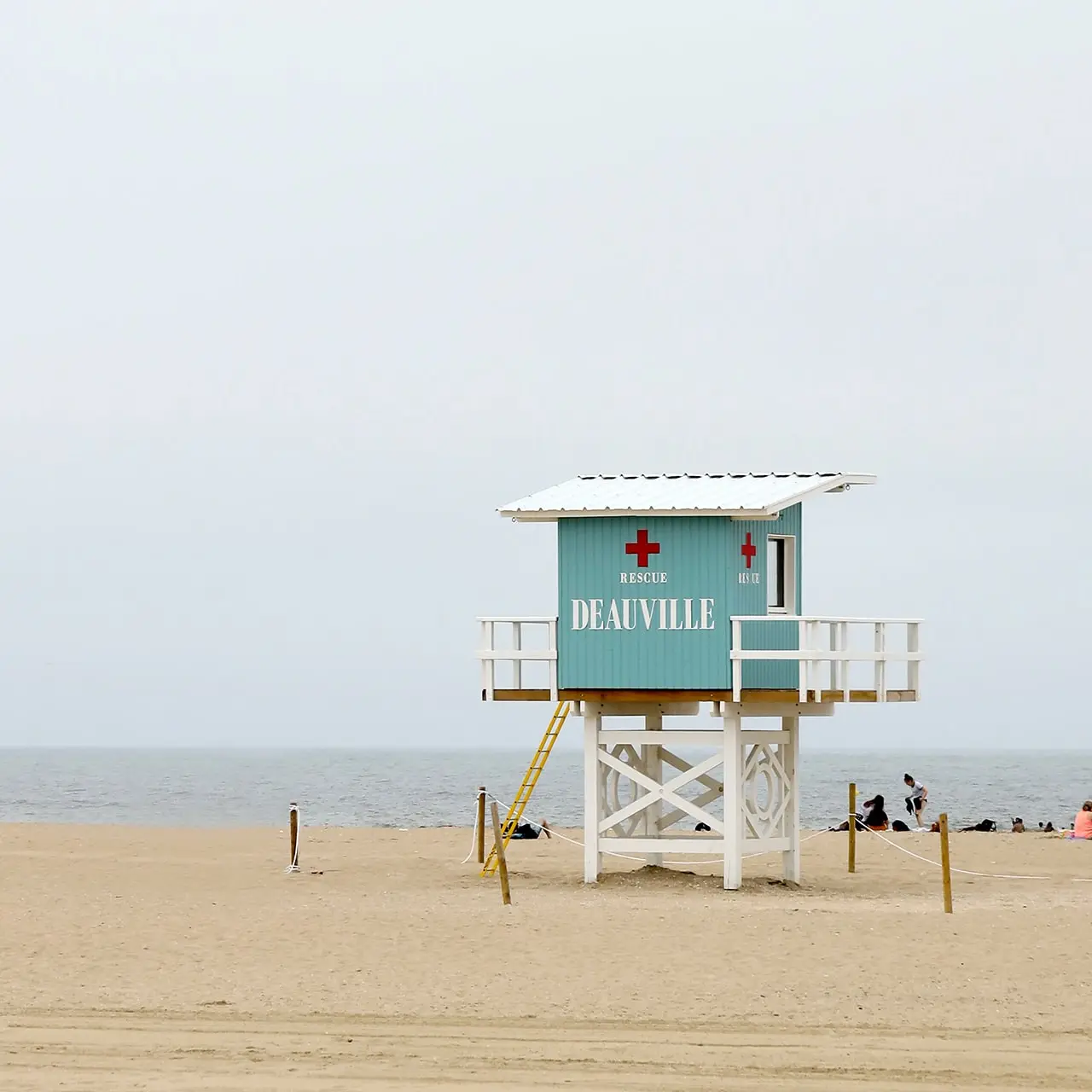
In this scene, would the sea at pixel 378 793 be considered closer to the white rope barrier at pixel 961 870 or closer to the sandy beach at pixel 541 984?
the white rope barrier at pixel 961 870

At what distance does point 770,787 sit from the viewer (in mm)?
26547

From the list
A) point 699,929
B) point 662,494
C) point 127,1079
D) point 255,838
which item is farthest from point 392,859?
point 127,1079

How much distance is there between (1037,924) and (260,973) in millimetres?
8981

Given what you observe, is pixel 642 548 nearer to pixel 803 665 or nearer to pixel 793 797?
pixel 803 665

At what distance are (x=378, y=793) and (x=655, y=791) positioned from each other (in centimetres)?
5427

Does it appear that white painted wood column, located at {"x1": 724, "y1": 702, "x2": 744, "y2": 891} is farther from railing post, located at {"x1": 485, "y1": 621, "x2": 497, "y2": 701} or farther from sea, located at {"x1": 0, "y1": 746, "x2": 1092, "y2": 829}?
sea, located at {"x1": 0, "y1": 746, "x2": 1092, "y2": 829}

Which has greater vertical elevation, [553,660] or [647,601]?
[647,601]

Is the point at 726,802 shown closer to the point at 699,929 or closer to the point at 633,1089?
the point at 699,929

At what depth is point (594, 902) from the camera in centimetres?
2334

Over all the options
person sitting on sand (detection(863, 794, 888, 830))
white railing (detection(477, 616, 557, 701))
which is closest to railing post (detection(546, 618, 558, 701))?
white railing (detection(477, 616, 557, 701))

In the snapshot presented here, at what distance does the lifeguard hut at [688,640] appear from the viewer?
81.3ft

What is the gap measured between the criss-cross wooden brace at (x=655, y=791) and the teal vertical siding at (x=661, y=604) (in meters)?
1.33

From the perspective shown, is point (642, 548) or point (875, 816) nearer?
point (642, 548)

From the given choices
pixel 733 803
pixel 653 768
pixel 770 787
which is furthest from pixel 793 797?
pixel 653 768
